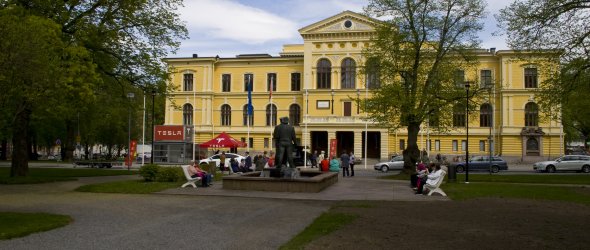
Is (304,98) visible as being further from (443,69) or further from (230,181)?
(230,181)

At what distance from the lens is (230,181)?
64.6 feet

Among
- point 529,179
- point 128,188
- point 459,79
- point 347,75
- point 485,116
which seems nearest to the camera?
point 128,188

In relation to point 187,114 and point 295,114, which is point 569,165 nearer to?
point 295,114

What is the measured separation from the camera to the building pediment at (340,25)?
221 ft

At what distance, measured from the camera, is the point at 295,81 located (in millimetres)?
73312

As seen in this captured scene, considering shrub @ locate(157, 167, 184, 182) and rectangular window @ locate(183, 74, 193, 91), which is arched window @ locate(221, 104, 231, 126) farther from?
shrub @ locate(157, 167, 184, 182)

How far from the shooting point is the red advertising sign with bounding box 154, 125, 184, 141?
51.0 meters

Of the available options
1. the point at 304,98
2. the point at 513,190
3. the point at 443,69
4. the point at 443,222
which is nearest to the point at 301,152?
the point at 304,98

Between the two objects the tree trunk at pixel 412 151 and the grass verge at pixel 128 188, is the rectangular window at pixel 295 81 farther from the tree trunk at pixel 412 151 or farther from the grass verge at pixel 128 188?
the grass verge at pixel 128 188

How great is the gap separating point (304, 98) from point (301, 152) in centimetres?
1902

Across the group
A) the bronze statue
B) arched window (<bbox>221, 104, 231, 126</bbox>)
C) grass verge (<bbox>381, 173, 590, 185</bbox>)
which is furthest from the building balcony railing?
the bronze statue

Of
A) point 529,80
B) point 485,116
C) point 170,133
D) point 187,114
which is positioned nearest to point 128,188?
point 170,133

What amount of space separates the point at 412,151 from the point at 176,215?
20932 millimetres

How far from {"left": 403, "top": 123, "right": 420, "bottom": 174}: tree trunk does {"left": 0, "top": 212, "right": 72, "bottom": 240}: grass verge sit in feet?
74.3
